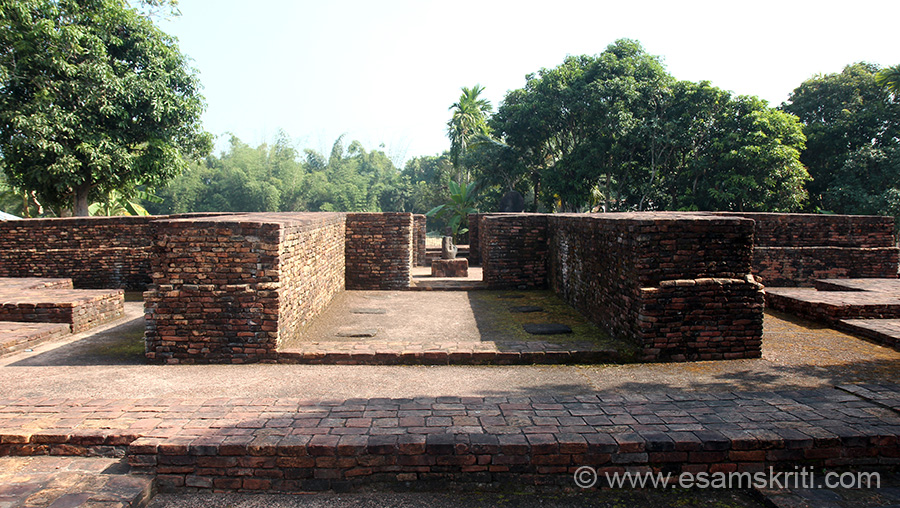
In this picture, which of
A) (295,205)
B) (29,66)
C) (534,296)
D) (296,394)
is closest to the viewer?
(296,394)

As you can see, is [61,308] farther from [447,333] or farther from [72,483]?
[447,333]

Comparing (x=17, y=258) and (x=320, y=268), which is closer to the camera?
(x=320, y=268)

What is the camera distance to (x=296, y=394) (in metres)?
4.57

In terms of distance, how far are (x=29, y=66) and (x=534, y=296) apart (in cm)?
1384

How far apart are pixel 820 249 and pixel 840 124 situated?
15510 millimetres

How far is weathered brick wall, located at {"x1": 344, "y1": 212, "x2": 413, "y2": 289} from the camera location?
988 cm

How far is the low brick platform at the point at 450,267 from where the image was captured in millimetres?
11836

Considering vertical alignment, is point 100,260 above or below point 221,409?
above

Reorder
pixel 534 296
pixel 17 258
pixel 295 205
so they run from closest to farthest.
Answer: pixel 534 296, pixel 17 258, pixel 295 205

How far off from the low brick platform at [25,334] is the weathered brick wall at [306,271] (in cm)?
303

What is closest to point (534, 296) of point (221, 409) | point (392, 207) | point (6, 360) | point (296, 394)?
point (296, 394)

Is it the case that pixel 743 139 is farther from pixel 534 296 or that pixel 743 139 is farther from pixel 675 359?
pixel 675 359

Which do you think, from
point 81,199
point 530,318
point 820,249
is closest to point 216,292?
point 530,318

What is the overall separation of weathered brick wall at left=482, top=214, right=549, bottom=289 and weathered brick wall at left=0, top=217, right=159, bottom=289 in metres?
6.38
